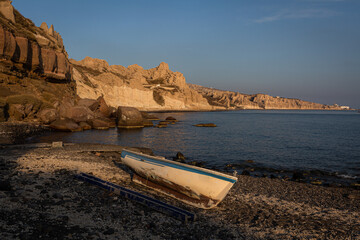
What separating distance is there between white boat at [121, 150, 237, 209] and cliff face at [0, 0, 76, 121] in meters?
27.1

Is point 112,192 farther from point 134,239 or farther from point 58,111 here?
point 58,111

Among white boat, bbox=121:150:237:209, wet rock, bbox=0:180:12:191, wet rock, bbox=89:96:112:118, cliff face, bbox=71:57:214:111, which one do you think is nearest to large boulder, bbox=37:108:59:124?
wet rock, bbox=89:96:112:118

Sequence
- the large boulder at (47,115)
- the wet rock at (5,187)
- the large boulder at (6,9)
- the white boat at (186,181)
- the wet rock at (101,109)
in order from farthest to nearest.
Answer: the wet rock at (101,109) → the large boulder at (6,9) → the large boulder at (47,115) → the white boat at (186,181) → the wet rock at (5,187)

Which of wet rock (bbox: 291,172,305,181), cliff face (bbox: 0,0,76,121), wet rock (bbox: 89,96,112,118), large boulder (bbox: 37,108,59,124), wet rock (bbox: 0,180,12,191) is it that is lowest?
wet rock (bbox: 291,172,305,181)

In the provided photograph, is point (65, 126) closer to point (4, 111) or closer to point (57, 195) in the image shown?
point (4, 111)

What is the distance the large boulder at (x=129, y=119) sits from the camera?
42.3 metres

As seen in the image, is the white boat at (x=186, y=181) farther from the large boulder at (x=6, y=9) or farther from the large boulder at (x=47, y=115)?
the large boulder at (x=6, y=9)

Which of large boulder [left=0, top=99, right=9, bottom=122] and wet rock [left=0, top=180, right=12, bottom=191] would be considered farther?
large boulder [left=0, top=99, right=9, bottom=122]

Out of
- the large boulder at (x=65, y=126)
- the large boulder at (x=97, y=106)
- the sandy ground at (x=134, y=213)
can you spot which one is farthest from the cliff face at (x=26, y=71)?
the sandy ground at (x=134, y=213)

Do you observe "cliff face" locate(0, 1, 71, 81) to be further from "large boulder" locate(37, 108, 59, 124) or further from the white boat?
the white boat

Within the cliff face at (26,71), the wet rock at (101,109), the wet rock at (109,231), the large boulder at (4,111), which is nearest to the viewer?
the wet rock at (109,231)

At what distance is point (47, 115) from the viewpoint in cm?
3475

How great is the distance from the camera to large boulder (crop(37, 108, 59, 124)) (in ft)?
113

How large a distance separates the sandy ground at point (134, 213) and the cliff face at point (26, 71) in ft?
83.4
